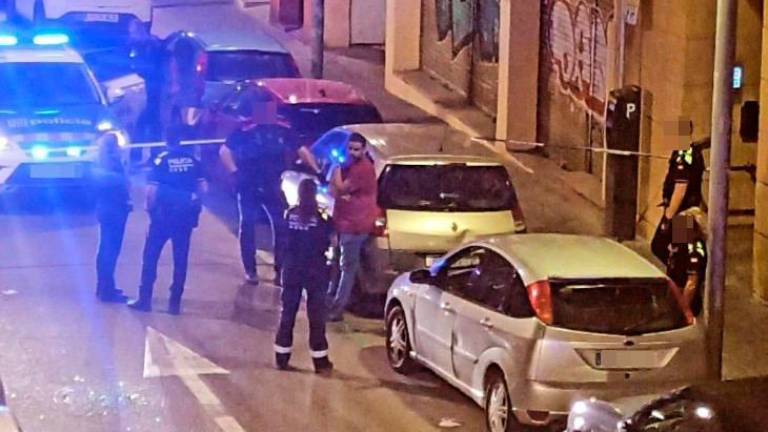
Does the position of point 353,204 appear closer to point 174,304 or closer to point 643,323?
point 174,304

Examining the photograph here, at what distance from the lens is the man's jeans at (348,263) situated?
1450 centimetres

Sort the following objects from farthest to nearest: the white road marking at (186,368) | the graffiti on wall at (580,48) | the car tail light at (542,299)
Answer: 1. the graffiti on wall at (580,48)
2. the white road marking at (186,368)
3. the car tail light at (542,299)

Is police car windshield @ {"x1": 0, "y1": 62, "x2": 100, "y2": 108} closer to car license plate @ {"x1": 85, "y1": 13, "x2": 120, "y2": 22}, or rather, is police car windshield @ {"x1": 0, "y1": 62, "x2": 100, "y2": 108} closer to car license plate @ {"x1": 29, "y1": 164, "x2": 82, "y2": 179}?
car license plate @ {"x1": 29, "y1": 164, "x2": 82, "y2": 179}

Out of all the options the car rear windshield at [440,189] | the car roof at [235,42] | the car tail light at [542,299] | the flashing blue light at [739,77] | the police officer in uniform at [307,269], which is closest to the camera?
the car tail light at [542,299]

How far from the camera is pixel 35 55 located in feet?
65.6

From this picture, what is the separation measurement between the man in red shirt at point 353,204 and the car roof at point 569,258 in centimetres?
235

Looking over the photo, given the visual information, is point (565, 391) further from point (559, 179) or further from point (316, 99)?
point (559, 179)

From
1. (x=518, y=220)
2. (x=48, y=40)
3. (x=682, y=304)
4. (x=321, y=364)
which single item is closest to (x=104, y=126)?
(x=48, y=40)

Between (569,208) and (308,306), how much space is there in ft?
24.5

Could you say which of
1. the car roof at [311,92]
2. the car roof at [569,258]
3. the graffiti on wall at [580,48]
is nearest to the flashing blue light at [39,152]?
the car roof at [311,92]

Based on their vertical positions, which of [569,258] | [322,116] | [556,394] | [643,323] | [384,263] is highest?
[322,116]

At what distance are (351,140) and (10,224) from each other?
219 inches

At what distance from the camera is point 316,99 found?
62.0ft

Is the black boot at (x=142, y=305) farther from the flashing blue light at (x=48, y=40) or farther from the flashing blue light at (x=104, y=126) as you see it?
the flashing blue light at (x=48, y=40)
